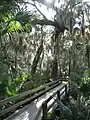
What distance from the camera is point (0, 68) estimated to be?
10.1m

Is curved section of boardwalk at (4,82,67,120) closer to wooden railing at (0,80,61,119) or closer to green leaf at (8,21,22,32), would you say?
wooden railing at (0,80,61,119)

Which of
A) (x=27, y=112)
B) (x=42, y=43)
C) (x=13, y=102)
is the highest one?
(x=42, y=43)

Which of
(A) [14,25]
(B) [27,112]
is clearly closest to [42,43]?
(A) [14,25]

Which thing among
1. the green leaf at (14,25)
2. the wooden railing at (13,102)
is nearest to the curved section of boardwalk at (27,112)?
the wooden railing at (13,102)

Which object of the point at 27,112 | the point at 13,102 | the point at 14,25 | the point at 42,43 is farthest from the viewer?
the point at 42,43

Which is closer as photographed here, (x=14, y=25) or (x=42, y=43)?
(x=14, y=25)

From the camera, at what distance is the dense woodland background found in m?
7.91

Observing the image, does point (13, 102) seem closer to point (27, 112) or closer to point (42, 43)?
point (27, 112)

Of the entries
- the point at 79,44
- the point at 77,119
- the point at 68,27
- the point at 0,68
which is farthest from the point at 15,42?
the point at 77,119

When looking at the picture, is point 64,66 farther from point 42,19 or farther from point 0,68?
point 0,68

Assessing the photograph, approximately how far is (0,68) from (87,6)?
9786 mm

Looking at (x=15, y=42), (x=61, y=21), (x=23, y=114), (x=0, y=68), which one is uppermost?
(x=61, y=21)

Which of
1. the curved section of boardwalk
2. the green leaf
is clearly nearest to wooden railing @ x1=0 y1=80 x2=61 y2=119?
the curved section of boardwalk

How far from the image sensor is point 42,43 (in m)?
18.5
